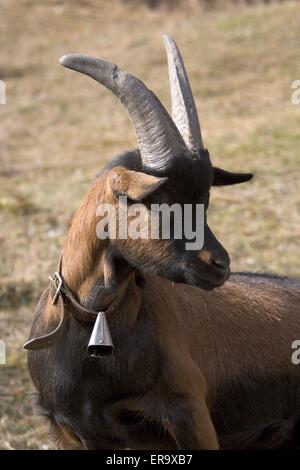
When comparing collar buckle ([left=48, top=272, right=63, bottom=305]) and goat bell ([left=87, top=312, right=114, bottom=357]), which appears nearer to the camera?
goat bell ([left=87, top=312, right=114, bottom=357])

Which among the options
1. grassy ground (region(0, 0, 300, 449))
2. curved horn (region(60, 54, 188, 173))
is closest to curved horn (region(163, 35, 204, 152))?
curved horn (region(60, 54, 188, 173))

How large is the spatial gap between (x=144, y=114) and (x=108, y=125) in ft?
39.4

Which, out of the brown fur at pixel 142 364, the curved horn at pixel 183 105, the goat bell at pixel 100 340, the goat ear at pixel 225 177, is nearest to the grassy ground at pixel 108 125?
the brown fur at pixel 142 364

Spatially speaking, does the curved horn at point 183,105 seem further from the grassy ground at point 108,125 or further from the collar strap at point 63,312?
the grassy ground at point 108,125

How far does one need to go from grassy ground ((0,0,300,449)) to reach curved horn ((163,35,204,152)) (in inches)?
107

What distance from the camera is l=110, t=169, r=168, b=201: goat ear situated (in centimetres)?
391

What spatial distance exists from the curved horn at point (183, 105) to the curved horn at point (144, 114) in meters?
0.12

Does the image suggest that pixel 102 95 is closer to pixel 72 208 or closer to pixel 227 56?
pixel 227 56

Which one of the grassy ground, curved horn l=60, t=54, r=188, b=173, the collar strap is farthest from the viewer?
the grassy ground

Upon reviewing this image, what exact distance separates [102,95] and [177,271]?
14433 millimetres

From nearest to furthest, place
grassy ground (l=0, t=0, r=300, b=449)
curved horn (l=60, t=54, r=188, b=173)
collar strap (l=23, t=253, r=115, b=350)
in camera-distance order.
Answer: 1. curved horn (l=60, t=54, r=188, b=173)
2. collar strap (l=23, t=253, r=115, b=350)
3. grassy ground (l=0, t=0, r=300, b=449)

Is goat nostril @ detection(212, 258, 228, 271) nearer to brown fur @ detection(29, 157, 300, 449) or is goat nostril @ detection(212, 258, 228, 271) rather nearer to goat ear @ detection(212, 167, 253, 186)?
brown fur @ detection(29, 157, 300, 449)
